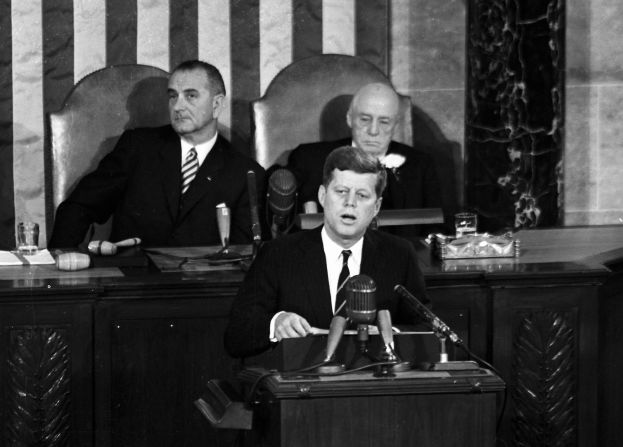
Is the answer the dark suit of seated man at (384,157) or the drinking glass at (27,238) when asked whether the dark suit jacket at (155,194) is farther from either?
the drinking glass at (27,238)

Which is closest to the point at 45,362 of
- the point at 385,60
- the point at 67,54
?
the point at 67,54

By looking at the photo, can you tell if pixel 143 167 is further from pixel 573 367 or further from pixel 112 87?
pixel 573 367

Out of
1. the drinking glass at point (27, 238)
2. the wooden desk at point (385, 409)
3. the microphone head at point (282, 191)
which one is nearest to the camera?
the wooden desk at point (385, 409)

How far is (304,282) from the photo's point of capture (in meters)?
4.70

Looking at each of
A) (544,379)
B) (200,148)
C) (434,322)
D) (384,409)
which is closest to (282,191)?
(544,379)

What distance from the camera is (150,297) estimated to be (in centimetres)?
545

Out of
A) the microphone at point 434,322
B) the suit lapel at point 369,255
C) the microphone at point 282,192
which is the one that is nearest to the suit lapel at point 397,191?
the microphone at point 282,192

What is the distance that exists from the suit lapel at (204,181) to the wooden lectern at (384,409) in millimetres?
2873

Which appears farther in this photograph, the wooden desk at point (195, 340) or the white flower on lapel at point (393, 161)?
the white flower on lapel at point (393, 161)

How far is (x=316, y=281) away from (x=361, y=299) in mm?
776

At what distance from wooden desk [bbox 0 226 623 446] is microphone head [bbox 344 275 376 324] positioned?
1593 mm

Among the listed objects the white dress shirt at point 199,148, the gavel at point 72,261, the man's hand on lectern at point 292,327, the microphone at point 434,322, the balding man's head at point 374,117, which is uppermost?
the balding man's head at point 374,117

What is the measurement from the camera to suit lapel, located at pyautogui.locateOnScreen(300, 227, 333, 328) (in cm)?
468

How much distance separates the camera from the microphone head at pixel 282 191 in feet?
17.1
